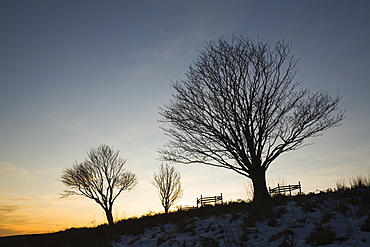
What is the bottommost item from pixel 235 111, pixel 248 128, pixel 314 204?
pixel 314 204

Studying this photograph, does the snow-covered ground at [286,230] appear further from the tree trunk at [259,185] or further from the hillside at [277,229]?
the tree trunk at [259,185]

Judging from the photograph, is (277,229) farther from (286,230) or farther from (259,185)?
(259,185)

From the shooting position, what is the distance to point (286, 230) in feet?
20.5

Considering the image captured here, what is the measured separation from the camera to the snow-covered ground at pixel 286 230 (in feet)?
17.9

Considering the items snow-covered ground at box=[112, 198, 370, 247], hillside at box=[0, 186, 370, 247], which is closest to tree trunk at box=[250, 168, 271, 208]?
hillside at box=[0, 186, 370, 247]

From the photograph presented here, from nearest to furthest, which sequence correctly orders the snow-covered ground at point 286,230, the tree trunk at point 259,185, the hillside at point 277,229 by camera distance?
1. the snow-covered ground at point 286,230
2. the hillside at point 277,229
3. the tree trunk at point 259,185

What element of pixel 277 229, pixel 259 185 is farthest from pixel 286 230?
pixel 259 185

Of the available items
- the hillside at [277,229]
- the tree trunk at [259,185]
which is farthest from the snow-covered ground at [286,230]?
the tree trunk at [259,185]

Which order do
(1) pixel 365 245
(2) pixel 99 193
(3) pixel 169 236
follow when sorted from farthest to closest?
(2) pixel 99 193
(3) pixel 169 236
(1) pixel 365 245

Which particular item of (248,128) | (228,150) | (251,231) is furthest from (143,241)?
(248,128)

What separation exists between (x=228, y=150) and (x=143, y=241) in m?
5.47

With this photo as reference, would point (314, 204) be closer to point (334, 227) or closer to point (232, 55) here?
point (334, 227)

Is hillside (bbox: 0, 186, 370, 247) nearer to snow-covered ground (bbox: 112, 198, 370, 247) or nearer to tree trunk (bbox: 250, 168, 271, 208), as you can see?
snow-covered ground (bbox: 112, 198, 370, 247)

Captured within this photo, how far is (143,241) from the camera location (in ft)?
27.8
